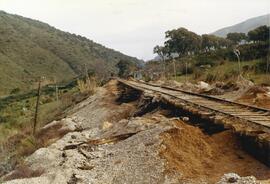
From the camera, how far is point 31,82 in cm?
10381

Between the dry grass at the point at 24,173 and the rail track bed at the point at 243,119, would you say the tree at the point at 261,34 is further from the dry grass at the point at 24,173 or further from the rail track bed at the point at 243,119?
the dry grass at the point at 24,173

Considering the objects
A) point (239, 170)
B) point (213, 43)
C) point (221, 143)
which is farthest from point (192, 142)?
point (213, 43)

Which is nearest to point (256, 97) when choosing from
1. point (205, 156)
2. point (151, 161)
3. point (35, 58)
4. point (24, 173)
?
point (205, 156)

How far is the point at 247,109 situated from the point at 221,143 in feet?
9.37

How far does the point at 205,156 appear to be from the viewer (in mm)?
9633

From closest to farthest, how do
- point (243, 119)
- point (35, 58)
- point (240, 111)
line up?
1. point (243, 119)
2. point (240, 111)
3. point (35, 58)

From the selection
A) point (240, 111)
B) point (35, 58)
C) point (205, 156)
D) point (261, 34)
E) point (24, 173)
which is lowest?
point (35, 58)

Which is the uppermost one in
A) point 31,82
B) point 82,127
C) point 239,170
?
point 239,170

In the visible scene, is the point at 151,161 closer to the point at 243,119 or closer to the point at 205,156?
the point at 205,156

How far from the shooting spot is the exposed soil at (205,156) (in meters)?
8.45

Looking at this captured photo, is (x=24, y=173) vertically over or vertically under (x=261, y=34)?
under

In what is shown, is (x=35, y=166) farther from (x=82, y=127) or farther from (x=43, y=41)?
(x=43, y=41)

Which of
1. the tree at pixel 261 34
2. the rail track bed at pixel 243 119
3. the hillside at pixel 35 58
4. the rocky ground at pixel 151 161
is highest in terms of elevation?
the tree at pixel 261 34

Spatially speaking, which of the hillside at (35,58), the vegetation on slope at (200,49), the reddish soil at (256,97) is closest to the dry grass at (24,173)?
the reddish soil at (256,97)
